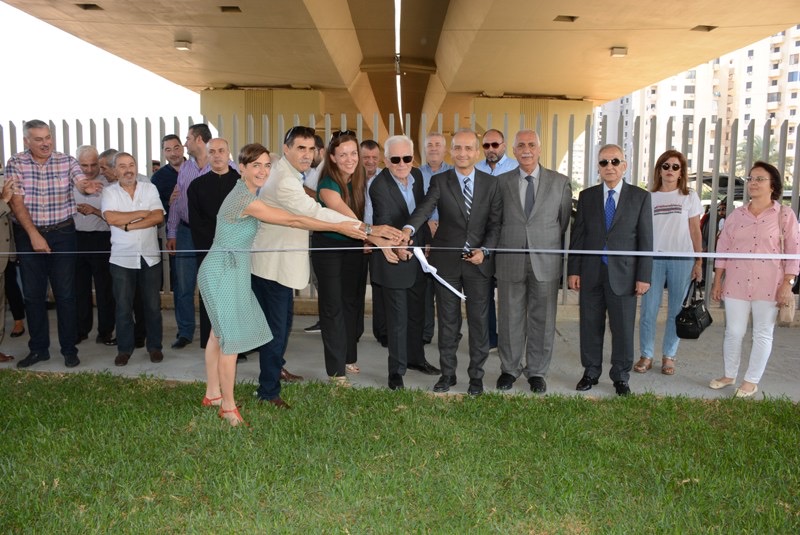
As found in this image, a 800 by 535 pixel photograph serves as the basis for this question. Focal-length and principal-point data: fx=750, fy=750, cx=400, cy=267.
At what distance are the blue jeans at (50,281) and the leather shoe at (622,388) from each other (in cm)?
432

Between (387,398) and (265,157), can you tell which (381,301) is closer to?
(387,398)

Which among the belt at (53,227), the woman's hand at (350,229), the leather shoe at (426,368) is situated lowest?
the leather shoe at (426,368)

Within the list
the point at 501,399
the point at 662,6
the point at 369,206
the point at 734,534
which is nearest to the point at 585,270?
the point at 501,399

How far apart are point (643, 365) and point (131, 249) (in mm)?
4273

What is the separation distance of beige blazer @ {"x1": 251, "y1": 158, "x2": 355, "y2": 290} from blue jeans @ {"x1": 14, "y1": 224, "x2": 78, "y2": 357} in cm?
230

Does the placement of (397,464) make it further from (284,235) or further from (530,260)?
(530,260)

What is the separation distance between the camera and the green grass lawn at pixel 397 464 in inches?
132

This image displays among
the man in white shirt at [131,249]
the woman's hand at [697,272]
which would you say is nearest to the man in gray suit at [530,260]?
the woman's hand at [697,272]

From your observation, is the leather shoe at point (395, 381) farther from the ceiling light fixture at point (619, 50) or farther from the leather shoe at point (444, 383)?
the ceiling light fixture at point (619, 50)

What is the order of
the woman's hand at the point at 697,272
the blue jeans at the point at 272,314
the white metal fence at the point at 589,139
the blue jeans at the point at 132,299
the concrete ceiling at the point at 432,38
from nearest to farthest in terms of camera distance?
1. the blue jeans at the point at 272,314
2. the woman's hand at the point at 697,272
3. the blue jeans at the point at 132,299
4. the white metal fence at the point at 589,139
5. the concrete ceiling at the point at 432,38

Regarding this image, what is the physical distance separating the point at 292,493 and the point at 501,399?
1906mm

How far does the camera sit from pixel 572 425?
14.8ft

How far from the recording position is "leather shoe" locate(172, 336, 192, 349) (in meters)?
6.81

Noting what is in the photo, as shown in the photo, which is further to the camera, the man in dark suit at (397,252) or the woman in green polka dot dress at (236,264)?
the man in dark suit at (397,252)
